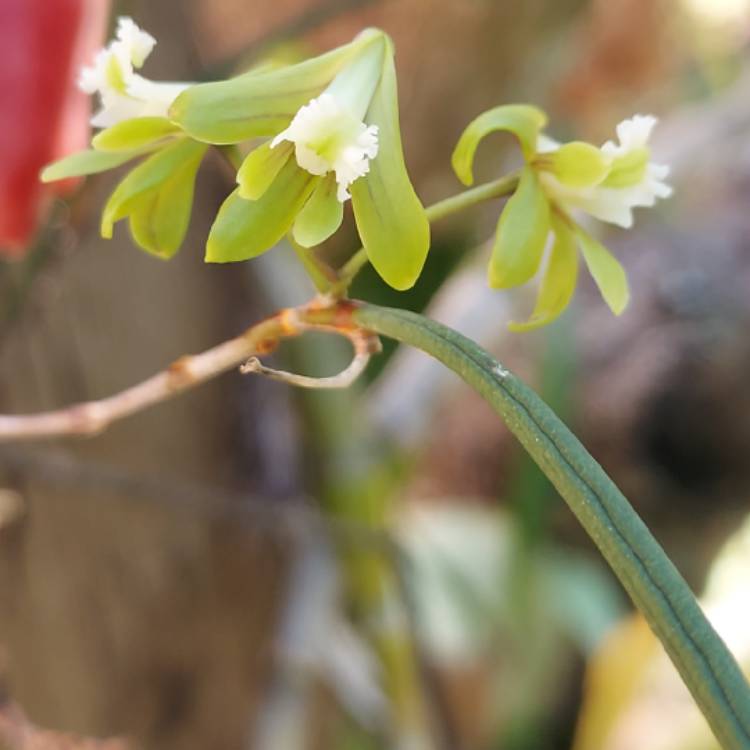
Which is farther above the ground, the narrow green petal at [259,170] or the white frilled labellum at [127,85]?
the white frilled labellum at [127,85]

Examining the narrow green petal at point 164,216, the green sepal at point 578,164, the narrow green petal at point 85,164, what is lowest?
the narrow green petal at point 164,216

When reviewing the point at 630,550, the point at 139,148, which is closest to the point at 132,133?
the point at 139,148

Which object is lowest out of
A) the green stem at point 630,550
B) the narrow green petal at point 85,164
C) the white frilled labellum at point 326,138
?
the green stem at point 630,550

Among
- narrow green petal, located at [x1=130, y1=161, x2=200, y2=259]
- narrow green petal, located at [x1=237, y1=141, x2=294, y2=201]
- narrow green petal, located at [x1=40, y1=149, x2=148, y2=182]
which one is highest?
narrow green petal, located at [x1=237, y1=141, x2=294, y2=201]

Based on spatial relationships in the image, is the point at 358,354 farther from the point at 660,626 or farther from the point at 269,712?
the point at 269,712
